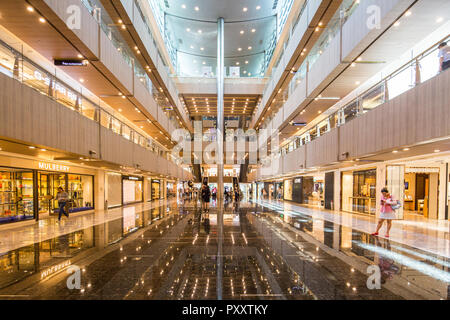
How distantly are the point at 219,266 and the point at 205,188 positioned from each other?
43.1 ft

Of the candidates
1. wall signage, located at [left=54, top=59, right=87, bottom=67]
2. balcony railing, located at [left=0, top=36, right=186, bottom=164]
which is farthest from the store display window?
wall signage, located at [left=54, top=59, right=87, bottom=67]

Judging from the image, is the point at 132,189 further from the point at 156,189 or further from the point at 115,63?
the point at 115,63

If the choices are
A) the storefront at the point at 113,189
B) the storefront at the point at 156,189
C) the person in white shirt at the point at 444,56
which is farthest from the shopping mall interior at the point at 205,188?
the storefront at the point at 156,189

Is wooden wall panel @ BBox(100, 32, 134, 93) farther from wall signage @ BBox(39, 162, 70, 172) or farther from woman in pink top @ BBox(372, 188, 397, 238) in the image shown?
woman in pink top @ BBox(372, 188, 397, 238)

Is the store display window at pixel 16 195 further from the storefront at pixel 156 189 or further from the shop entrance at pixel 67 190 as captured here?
the storefront at pixel 156 189

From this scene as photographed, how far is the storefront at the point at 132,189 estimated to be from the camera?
2244cm

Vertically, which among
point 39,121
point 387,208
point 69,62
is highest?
point 69,62

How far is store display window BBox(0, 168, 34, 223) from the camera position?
1121cm

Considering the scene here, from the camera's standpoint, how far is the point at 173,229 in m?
9.82

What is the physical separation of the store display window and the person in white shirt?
16.2 meters

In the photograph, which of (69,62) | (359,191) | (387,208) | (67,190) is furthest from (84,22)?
(359,191)

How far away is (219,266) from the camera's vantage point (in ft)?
17.7
